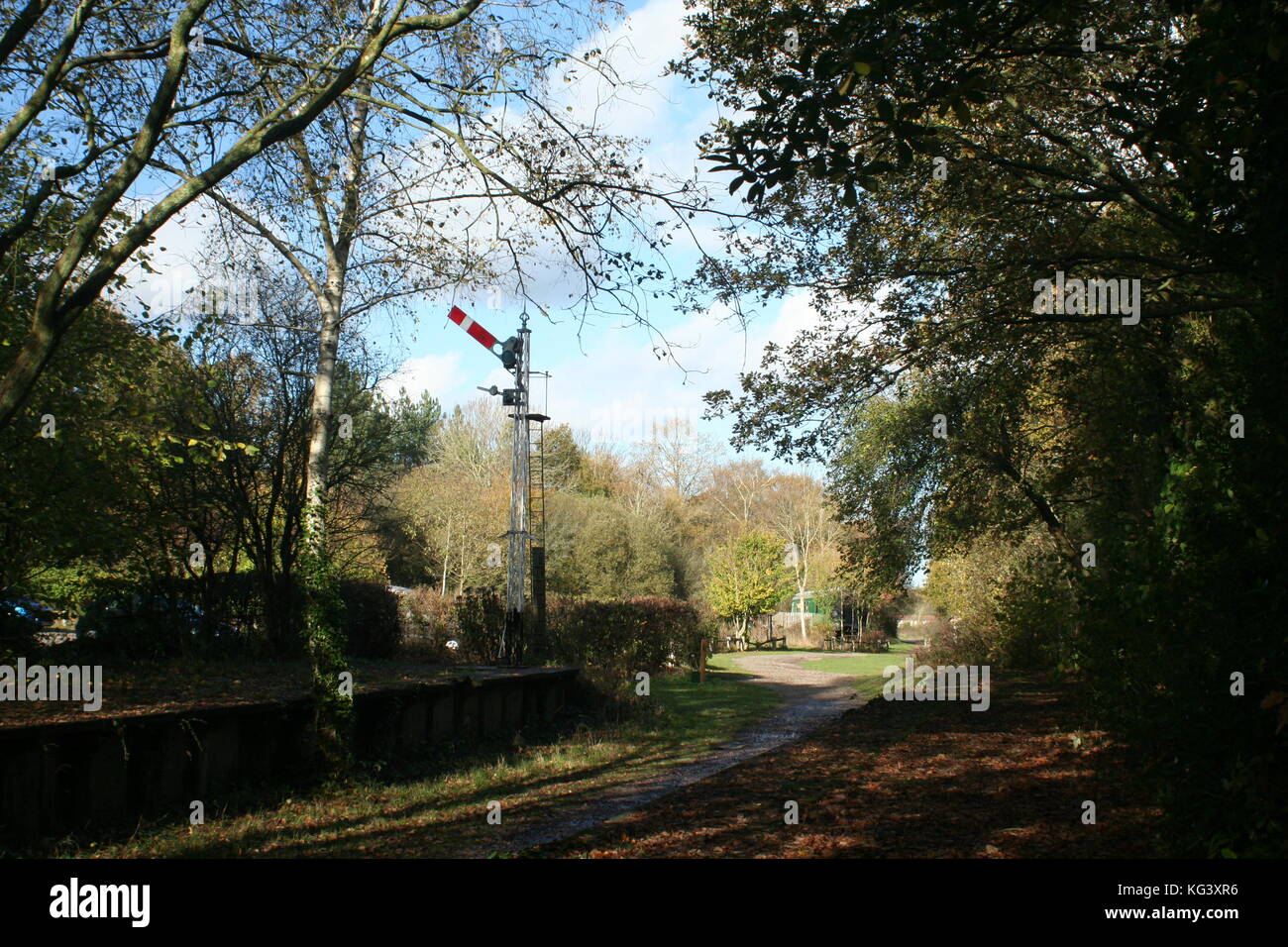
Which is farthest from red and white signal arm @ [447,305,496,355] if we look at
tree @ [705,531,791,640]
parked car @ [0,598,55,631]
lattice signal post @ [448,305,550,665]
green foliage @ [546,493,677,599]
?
tree @ [705,531,791,640]

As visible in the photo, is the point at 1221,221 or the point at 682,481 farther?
the point at 682,481

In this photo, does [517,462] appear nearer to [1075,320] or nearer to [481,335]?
[481,335]

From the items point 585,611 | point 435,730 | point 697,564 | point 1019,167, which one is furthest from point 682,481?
point 1019,167

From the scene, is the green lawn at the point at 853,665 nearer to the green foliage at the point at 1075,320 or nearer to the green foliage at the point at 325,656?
the green foliage at the point at 1075,320

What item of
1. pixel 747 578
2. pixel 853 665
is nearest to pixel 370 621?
pixel 853 665

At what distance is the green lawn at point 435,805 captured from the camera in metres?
7.11

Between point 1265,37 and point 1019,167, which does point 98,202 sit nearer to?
point 1265,37

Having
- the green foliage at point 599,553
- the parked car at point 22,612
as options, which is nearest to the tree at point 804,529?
the green foliage at point 599,553

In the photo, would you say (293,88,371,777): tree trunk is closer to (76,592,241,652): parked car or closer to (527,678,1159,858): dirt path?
(527,678,1159,858): dirt path

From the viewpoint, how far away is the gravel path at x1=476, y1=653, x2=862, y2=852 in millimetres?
7752
